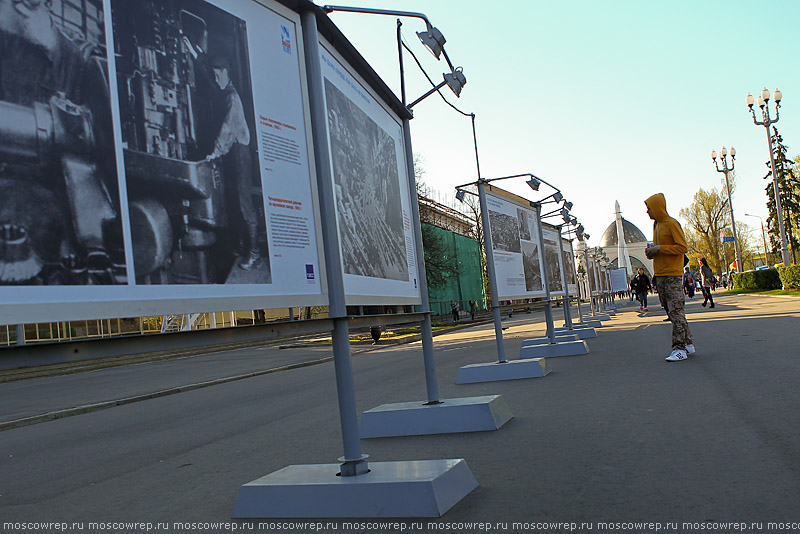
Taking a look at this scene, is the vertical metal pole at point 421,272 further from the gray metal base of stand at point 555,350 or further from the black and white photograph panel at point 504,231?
the gray metal base of stand at point 555,350

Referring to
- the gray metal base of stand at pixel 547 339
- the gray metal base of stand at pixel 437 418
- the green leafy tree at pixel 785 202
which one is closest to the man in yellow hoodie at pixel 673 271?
the gray metal base of stand at pixel 547 339

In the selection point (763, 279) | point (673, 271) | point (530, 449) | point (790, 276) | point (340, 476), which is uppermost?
point (673, 271)

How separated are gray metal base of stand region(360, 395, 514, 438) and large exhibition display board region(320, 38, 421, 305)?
39.7 inches

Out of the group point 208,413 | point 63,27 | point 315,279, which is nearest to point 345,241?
point 315,279

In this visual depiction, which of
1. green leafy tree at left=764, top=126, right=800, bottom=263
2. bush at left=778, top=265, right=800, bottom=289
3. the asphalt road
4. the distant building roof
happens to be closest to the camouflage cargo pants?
the asphalt road

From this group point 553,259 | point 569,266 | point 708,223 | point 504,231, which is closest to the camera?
point 504,231

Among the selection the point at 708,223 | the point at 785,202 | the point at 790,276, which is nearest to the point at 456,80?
the point at 790,276

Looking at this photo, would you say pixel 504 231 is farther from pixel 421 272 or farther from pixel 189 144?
pixel 189 144

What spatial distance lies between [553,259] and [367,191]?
1179cm

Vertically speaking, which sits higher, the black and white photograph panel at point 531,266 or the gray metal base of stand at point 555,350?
the black and white photograph panel at point 531,266

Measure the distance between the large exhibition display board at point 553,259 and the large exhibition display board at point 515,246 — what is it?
1313mm

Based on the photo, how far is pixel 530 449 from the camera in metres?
4.88

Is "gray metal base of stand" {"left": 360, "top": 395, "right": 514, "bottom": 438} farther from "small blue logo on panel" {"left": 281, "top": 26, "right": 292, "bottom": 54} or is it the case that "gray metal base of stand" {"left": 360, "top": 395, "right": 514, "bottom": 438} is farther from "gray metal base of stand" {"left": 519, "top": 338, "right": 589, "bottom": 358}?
"gray metal base of stand" {"left": 519, "top": 338, "right": 589, "bottom": 358}

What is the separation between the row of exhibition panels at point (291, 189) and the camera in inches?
105
